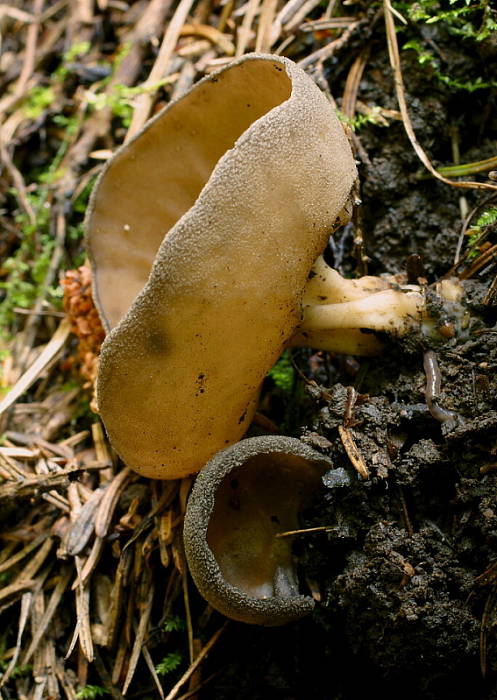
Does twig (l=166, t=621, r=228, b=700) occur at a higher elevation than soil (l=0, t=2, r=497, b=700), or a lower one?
lower

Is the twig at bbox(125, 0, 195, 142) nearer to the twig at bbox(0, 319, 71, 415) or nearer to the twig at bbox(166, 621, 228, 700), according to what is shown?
the twig at bbox(0, 319, 71, 415)

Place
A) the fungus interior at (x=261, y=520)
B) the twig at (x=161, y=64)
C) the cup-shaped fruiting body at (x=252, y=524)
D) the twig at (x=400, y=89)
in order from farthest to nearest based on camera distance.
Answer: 1. the twig at (x=161, y=64)
2. the twig at (x=400, y=89)
3. the fungus interior at (x=261, y=520)
4. the cup-shaped fruiting body at (x=252, y=524)

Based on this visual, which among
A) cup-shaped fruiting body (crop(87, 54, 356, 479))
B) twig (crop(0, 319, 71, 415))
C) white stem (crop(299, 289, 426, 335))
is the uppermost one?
cup-shaped fruiting body (crop(87, 54, 356, 479))

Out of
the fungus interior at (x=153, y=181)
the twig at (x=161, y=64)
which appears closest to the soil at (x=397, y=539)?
the fungus interior at (x=153, y=181)

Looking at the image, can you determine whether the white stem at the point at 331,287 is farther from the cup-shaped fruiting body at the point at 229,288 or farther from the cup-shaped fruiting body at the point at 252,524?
the cup-shaped fruiting body at the point at 252,524

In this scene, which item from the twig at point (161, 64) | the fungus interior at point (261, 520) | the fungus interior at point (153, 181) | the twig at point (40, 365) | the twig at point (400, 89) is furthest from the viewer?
the twig at point (161, 64)

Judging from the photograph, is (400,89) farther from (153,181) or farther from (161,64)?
(161,64)

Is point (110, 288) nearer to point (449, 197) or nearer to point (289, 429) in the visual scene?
point (289, 429)

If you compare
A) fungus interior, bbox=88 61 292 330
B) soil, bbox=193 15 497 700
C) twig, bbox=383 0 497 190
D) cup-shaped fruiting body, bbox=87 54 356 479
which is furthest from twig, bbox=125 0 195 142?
soil, bbox=193 15 497 700
